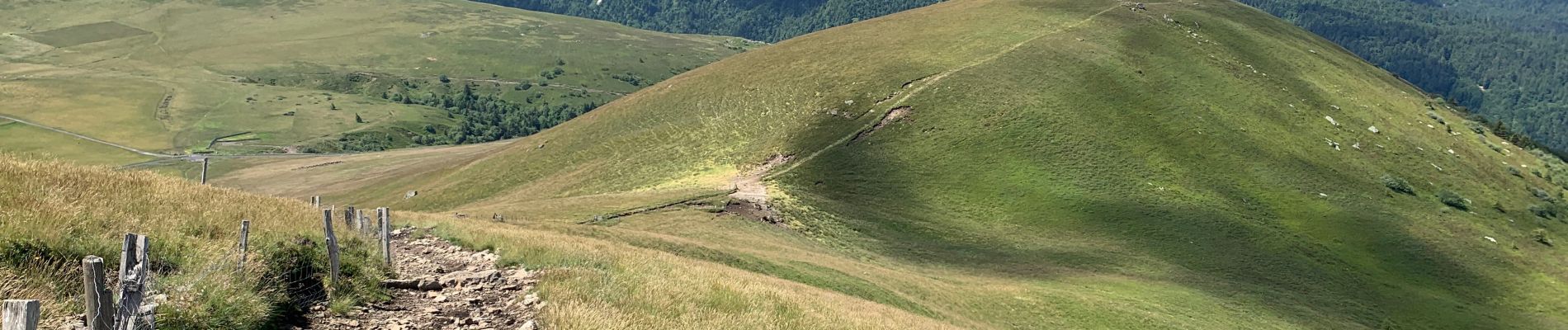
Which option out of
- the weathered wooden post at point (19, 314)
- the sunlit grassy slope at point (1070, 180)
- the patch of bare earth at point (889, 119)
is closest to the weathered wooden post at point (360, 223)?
the weathered wooden post at point (19, 314)

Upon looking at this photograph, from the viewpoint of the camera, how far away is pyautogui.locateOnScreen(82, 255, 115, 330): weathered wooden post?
27.1 feet

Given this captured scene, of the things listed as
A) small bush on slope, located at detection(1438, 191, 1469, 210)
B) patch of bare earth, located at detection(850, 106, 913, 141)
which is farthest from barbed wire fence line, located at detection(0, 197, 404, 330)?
small bush on slope, located at detection(1438, 191, 1469, 210)

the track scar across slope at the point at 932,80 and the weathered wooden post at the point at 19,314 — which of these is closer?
the weathered wooden post at the point at 19,314

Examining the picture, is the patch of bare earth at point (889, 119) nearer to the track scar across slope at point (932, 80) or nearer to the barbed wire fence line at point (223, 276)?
the track scar across slope at point (932, 80)

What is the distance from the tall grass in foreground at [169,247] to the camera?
10109mm

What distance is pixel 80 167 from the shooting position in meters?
15.4

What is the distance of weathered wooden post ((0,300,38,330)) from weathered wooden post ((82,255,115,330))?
123 cm

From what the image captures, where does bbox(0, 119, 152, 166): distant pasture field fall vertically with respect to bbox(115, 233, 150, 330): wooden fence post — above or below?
A: below

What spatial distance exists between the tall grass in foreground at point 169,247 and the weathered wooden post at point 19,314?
2454mm

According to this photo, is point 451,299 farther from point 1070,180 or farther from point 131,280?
point 1070,180

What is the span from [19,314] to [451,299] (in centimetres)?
860

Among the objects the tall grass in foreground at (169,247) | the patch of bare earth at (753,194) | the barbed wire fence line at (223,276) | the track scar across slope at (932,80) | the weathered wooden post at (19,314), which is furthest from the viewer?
the track scar across slope at (932,80)

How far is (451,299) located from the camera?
15.5 metres

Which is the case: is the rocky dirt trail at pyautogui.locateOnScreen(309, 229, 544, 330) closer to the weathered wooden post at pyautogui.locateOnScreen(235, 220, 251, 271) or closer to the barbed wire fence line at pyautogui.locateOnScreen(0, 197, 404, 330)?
the barbed wire fence line at pyautogui.locateOnScreen(0, 197, 404, 330)
